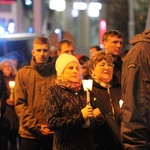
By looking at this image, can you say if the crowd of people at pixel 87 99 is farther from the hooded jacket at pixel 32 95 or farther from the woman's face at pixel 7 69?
the woman's face at pixel 7 69

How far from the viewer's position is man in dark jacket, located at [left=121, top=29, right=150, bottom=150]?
3986 mm

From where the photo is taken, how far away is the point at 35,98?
710 centimetres

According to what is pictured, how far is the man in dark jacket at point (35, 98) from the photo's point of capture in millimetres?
7031

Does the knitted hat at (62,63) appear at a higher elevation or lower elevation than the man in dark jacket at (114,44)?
lower

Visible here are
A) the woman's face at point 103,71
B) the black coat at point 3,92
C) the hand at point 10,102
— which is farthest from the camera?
the hand at point 10,102

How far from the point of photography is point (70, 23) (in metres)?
43.9

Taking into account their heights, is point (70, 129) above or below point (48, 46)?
below

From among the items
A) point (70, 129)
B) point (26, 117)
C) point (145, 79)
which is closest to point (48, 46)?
point (26, 117)

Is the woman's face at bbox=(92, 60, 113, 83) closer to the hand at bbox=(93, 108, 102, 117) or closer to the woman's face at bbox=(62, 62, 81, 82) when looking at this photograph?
the woman's face at bbox=(62, 62, 81, 82)

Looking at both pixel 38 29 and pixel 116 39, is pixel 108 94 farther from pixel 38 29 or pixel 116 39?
pixel 38 29

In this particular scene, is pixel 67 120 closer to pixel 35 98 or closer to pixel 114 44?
pixel 35 98

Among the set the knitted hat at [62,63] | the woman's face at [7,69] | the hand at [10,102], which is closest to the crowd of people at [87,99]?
the knitted hat at [62,63]

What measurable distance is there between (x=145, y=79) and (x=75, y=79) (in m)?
1.67

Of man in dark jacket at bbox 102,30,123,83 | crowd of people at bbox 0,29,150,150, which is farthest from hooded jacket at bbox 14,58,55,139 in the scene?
man in dark jacket at bbox 102,30,123,83
